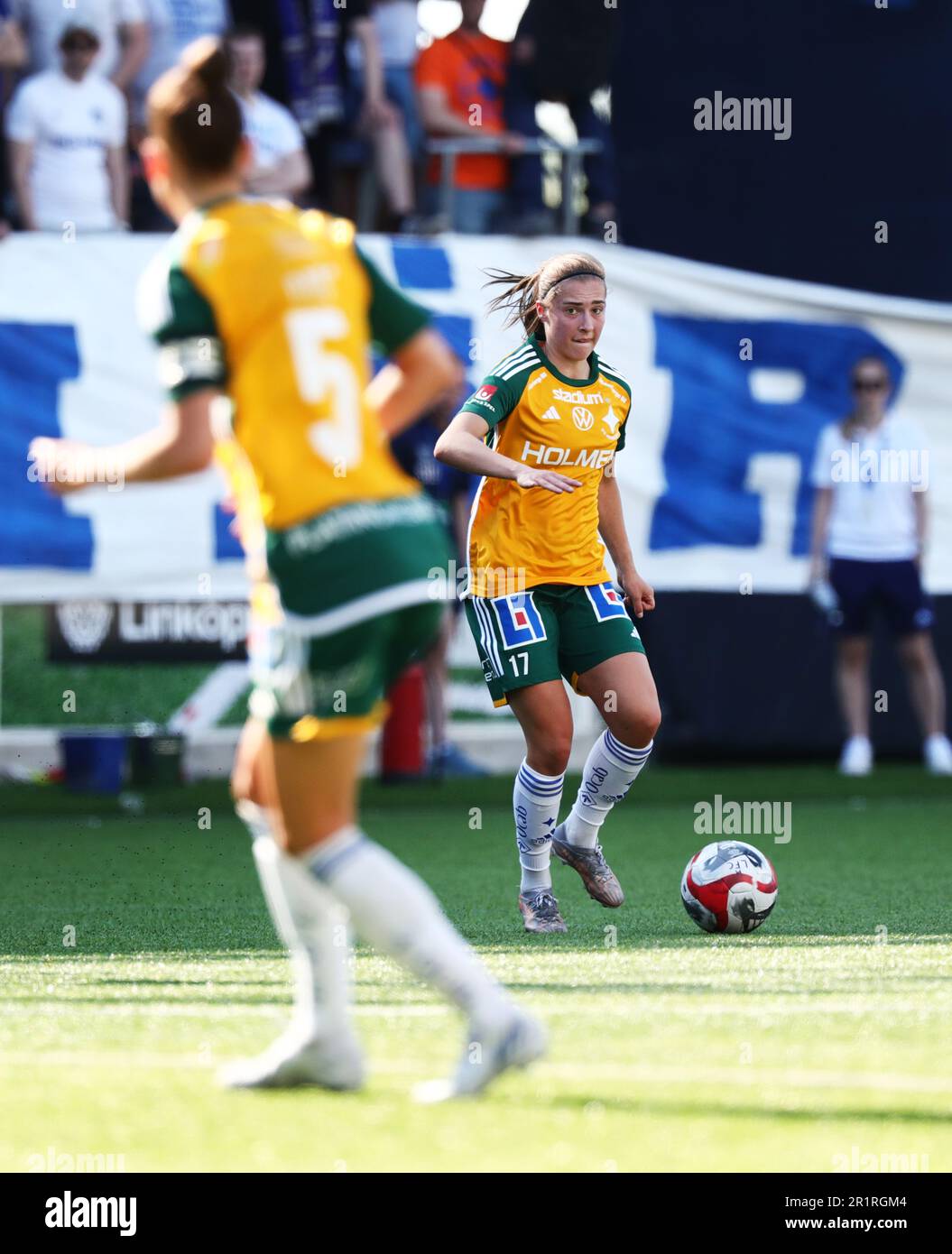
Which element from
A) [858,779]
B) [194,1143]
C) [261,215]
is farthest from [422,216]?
[194,1143]

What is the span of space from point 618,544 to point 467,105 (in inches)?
293

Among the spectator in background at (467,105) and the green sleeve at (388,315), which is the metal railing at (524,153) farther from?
the green sleeve at (388,315)

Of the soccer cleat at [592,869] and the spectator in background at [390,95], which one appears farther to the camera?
the spectator in background at [390,95]

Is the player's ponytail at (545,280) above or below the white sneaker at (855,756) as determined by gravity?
above

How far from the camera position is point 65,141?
13219 millimetres

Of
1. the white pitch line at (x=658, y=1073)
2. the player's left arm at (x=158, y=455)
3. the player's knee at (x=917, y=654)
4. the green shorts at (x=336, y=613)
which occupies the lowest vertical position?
the player's knee at (x=917, y=654)

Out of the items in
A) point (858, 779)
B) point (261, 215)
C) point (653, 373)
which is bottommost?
point (858, 779)

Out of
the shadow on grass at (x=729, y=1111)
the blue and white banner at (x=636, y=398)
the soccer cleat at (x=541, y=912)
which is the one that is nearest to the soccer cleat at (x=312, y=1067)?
the shadow on grass at (x=729, y=1111)

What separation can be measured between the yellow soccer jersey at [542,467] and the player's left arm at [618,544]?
0.23m

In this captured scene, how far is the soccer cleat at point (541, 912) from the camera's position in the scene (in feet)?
23.7

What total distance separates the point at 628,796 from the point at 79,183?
495 cm

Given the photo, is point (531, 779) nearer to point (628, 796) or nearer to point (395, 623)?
point (395, 623)

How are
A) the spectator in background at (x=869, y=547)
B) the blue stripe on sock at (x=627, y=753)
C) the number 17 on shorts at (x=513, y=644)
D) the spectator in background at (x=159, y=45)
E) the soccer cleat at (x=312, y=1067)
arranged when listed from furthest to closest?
the spectator in background at (x=869, y=547)
the spectator in background at (x=159, y=45)
the blue stripe on sock at (x=627, y=753)
the number 17 on shorts at (x=513, y=644)
the soccer cleat at (x=312, y=1067)

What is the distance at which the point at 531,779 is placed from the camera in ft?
24.3
